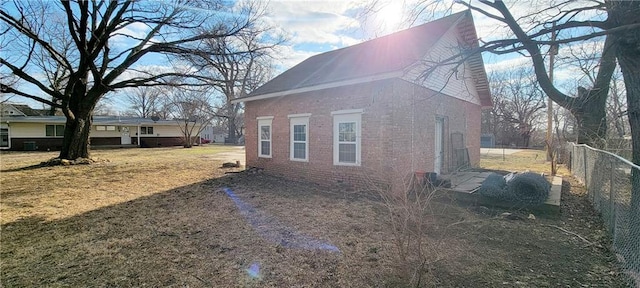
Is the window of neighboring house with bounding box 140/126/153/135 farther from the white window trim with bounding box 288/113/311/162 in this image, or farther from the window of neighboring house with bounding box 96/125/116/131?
the white window trim with bounding box 288/113/311/162

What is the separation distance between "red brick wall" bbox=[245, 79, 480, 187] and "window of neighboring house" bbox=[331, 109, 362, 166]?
15 cm

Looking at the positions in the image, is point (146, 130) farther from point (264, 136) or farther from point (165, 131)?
point (264, 136)

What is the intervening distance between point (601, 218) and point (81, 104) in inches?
805

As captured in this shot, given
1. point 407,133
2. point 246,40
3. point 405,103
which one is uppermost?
point 246,40

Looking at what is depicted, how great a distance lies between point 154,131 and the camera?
108ft

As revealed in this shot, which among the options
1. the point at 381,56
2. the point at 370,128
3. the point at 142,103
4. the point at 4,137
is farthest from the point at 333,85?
the point at 142,103

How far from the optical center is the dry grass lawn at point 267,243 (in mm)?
3537

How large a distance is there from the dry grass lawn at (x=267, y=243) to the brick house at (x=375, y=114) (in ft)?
4.56

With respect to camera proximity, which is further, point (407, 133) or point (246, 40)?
point (246, 40)

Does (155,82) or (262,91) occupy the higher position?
(155,82)

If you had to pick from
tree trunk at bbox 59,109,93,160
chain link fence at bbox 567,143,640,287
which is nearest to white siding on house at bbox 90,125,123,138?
tree trunk at bbox 59,109,93,160

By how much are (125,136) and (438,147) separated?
32.4 m

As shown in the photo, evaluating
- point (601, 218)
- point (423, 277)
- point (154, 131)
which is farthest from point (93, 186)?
point (154, 131)

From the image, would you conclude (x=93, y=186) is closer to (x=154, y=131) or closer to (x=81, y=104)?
(x=81, y=104)
